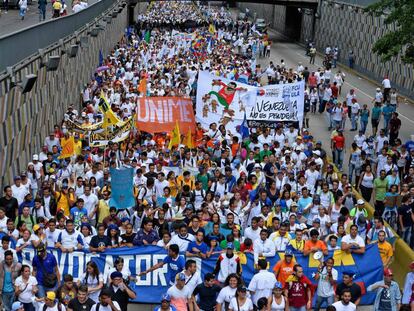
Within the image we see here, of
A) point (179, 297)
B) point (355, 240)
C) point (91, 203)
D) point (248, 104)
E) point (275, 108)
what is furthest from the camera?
point (248, 104)

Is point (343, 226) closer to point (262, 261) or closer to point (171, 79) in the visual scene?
point (262, 261)

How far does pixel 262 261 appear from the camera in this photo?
1237 cm

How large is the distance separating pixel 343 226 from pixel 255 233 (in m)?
1.61

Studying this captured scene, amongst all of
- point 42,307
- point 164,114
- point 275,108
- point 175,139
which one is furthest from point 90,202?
point 275,108

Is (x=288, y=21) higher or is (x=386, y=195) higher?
(x=386, y=195)

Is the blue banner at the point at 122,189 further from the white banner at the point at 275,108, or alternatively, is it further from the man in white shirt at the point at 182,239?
the white banner at the point at 275,108

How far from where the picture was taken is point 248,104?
23328 millimetres

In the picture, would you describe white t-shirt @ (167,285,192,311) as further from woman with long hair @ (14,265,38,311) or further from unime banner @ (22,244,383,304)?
woman with long hair @ (14,265,38,311)

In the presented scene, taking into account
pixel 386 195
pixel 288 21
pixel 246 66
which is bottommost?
pixel 288 21

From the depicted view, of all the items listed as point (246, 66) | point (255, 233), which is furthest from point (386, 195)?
point (246, 66)

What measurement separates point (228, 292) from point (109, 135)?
9053mm

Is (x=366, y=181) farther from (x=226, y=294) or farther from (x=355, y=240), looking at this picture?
(x=226, y=294)

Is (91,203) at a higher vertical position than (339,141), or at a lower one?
higher

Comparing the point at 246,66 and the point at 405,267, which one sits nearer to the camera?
the point at 405,267
